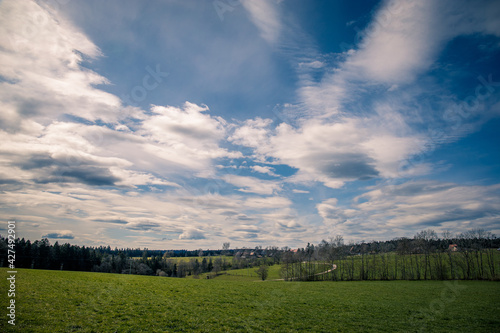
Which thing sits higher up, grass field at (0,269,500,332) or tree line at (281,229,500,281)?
grass field at (0,269,500,332)

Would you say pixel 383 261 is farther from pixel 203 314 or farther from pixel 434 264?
pixel 203 314

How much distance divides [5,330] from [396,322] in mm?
30253

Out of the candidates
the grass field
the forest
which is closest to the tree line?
the forest

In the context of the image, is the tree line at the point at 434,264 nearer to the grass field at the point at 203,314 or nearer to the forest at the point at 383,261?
the forest at the point at 383,261

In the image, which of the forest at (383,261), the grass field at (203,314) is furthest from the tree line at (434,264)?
the grass field at (203,314)

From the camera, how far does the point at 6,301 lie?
16.9 metres

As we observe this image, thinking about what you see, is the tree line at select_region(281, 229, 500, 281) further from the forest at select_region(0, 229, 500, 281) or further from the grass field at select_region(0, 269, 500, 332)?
the grass field at select_region(0, 269, 500, 332)

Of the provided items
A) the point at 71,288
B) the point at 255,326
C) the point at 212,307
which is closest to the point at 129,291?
the point at 71,288

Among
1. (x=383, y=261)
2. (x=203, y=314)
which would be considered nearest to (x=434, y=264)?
(x=383, y=261)

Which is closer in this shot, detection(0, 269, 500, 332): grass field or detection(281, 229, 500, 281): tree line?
detection(0, 269, 500, 332): grass field

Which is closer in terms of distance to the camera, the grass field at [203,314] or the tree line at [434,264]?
the grass field at [203,314]

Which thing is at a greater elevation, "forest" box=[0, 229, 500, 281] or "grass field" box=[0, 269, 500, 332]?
"grass field" box=[0, 269, 500, 332]

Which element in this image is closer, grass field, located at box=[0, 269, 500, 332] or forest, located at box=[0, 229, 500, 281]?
grass field, located at box=[0, 269, 500, 332]

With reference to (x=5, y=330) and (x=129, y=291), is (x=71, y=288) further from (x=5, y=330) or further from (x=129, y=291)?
(x=5, y=330)
